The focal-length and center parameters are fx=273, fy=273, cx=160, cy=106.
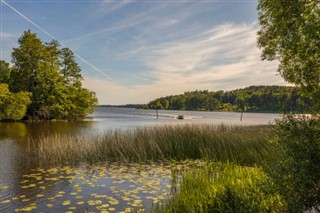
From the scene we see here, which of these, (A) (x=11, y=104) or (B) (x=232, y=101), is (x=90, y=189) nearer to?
(A) (x=11, y=104)

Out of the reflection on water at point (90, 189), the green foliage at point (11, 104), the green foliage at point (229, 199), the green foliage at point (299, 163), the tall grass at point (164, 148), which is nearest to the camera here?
the green foliage at point (299, 163)

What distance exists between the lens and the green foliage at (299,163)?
11.5 ft

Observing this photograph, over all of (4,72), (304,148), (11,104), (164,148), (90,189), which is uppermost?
(4,72)

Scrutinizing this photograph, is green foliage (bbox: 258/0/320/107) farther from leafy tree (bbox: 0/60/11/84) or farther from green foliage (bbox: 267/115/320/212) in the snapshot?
leafy tree (bbox: 0/60/11/84)

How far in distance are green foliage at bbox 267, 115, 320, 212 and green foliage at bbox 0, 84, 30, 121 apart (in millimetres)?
39959

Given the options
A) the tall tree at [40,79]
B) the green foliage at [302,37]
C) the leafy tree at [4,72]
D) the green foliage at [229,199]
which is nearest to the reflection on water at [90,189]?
the green foliage at [229,199]

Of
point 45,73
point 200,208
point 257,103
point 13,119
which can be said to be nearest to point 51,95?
point 45,73

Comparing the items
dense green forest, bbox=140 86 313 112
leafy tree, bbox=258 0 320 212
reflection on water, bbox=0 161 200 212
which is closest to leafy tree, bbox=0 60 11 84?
reflection on water, bbox=0 161 200 212

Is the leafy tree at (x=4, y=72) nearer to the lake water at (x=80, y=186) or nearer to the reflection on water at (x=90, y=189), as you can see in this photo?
the lake water at (x=80, y=186)

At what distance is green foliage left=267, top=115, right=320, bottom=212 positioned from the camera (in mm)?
3490

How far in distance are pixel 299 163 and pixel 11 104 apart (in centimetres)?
4125

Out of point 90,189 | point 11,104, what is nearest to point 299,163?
point 90,189

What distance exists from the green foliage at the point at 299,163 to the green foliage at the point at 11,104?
40.0 metres

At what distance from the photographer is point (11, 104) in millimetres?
38094
